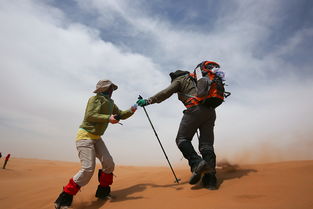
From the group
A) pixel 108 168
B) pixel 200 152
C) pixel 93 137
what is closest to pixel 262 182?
pixel 200 152

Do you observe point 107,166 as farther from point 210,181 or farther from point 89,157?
point 210,181

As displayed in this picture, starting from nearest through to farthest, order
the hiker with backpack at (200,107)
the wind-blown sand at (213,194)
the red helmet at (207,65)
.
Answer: the wind-blown sand at (213,194)
the hiker with backpack at (200,107)
the red helmet at (207,65)

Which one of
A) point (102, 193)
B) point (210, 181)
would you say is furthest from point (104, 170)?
point (210, 181)

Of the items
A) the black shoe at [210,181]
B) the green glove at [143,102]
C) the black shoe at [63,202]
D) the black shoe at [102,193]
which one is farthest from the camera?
the green glove at [143,102]

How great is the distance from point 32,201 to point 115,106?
2.39 m

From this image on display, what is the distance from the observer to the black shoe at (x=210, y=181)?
11.3ft

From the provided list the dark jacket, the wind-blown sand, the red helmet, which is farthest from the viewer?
the dark jacket

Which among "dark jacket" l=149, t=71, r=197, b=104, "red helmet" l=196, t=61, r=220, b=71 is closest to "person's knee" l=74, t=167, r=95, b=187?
"dark jacket" l=149, t=71, r=197, b=104

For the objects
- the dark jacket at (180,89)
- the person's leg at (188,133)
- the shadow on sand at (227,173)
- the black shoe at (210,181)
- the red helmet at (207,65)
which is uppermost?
the red helmet at (207,65)

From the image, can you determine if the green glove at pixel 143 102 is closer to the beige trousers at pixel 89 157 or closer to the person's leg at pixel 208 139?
the beige trousers at pixel 89 157

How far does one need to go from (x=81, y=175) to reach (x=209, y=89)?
246 cm

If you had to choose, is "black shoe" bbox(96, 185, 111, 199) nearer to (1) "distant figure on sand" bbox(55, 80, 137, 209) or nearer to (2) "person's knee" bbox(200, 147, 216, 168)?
(1) "distant figure on sand" bbox(55, 80, 137, 209)

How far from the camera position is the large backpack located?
147 inches

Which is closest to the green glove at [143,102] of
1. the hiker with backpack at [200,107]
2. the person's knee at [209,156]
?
the hiker with backpack at [200,107]
